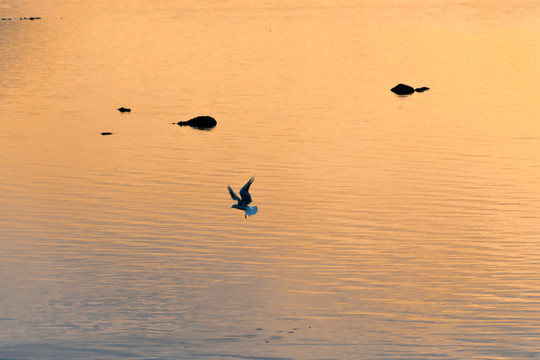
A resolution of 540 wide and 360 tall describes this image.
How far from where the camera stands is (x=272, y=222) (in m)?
42.0

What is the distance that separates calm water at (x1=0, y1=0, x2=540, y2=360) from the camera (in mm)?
28422

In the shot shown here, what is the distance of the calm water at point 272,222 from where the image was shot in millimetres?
28422

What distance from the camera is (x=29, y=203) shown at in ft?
150

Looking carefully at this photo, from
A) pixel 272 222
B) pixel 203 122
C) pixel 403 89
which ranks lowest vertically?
pixel 272 222

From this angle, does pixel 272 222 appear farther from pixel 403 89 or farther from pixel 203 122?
pixel 403 89

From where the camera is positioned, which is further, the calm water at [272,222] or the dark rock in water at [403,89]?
the dark rock in water at [403,89]

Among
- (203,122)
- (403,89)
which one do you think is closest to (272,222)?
(203,122)

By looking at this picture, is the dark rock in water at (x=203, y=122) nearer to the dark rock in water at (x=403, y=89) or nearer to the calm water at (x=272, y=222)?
the calm water at (x=272, y=222)

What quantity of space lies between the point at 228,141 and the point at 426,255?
28.9 meters

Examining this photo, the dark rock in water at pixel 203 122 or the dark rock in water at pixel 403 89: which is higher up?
the dark rock in water at pixel 403 89

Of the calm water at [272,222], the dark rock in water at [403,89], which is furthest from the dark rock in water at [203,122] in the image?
the dark rock in water at [403,89]

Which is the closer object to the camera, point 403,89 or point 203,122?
point 203,122

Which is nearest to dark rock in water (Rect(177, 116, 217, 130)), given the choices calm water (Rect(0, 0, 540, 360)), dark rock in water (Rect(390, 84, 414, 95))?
calm water (Rect(0, 0, 540, 360))

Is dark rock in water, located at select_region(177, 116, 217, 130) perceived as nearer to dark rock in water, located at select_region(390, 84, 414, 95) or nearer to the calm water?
the calm water
